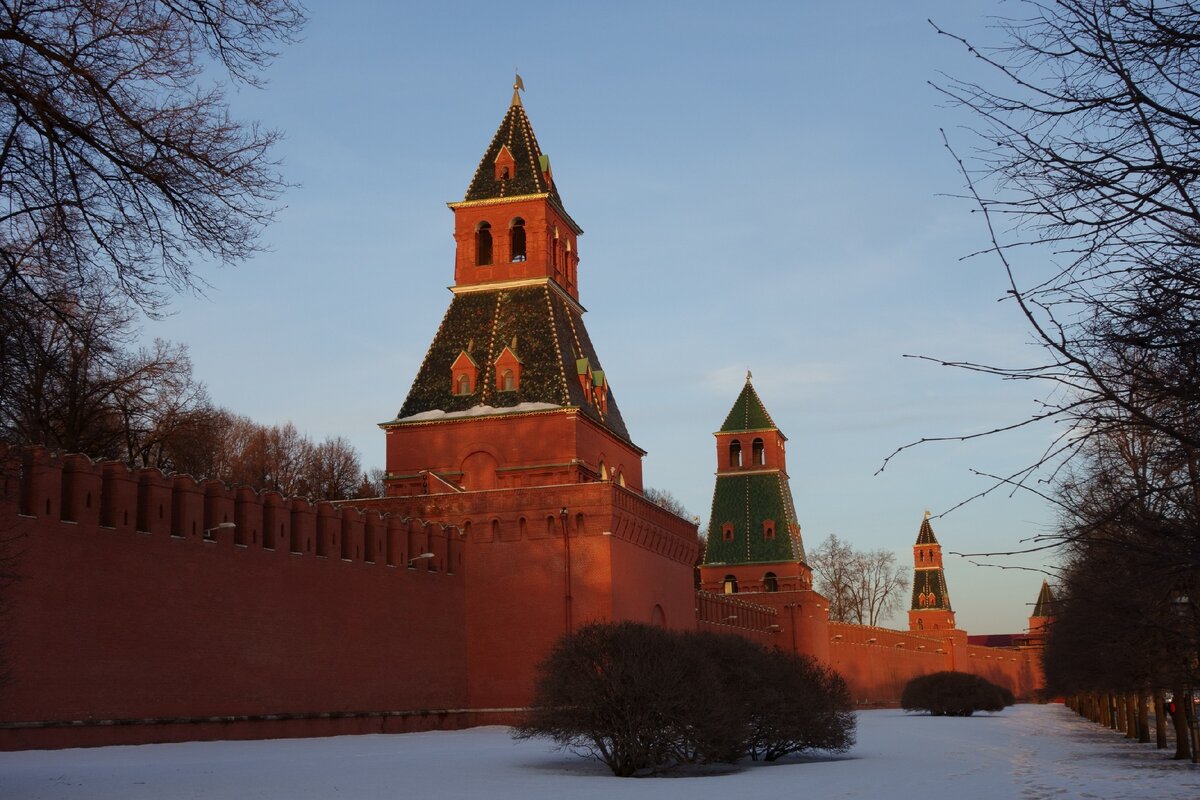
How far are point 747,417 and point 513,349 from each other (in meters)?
22.3

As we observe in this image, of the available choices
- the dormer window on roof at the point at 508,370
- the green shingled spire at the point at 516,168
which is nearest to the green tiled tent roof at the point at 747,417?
the green shingled spire at the point at 516,168

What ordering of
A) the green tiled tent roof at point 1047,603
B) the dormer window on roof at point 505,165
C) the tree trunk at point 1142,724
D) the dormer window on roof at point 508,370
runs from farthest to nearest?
the dormer window on roof at point 505,165 → the dormer window on roof at point 508,370 → the tree trunk at point 1142,724 → the green tiled tent roof at point 1047,603

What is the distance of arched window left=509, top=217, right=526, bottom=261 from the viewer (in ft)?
112

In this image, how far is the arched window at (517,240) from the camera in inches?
1345

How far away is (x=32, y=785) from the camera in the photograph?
12.8m

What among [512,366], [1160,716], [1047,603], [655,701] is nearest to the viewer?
[655,701]

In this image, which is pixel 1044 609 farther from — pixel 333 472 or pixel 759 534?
pixel 333 472

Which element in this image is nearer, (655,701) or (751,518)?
(655,701)

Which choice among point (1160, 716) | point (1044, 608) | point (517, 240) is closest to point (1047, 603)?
point (1160, 716)

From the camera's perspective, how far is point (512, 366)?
31953mm

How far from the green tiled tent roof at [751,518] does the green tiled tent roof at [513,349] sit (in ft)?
60.7

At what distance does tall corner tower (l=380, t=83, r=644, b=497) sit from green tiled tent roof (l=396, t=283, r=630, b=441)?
0.10ft

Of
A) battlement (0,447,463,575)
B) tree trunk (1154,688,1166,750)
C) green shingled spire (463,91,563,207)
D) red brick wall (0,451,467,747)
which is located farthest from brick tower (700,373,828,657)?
tree trunk (1154,688,1166,750)

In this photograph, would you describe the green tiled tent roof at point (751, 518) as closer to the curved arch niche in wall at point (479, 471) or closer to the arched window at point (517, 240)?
the arched window at point (517, 240)
